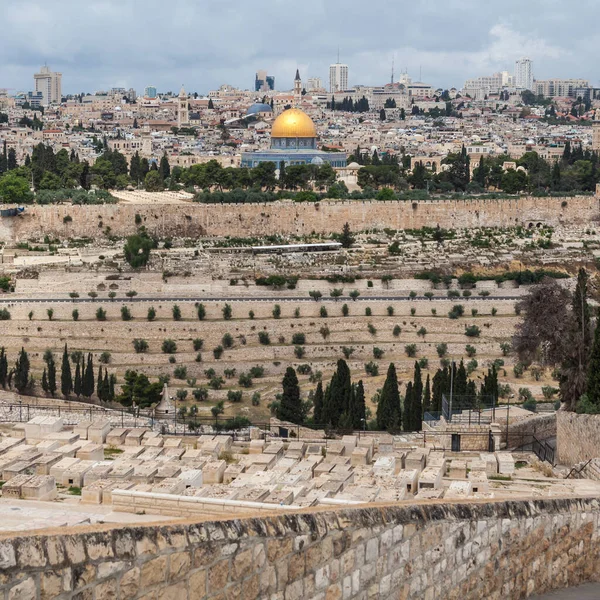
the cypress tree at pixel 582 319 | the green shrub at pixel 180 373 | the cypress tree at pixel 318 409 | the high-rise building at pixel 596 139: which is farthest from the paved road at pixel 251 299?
the high-rise building at pixel 596 139

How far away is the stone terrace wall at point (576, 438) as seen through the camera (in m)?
15.1

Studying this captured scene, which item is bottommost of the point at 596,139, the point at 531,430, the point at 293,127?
the point at 531,430

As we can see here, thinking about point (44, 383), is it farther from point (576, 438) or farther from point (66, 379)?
point (576, 438)

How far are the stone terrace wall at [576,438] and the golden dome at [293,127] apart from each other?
58.7 metres

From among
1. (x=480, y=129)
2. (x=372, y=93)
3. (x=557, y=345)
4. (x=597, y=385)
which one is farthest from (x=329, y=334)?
(x=372, y=93)

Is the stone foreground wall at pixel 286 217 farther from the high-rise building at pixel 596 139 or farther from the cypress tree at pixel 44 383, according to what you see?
the high-rise building at pixel 596 139

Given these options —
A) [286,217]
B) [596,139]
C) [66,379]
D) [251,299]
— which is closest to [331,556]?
[66,379]

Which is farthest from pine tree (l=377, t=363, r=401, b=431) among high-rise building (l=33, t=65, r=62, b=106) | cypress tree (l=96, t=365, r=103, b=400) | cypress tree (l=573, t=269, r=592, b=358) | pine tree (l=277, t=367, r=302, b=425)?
high-rise building (l=33, t=65, r=62, b=106)

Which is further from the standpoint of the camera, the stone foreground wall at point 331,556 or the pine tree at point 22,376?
the pine tree at point 22,376

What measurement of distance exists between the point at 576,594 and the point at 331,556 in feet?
8.78

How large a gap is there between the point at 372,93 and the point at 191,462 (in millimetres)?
164171

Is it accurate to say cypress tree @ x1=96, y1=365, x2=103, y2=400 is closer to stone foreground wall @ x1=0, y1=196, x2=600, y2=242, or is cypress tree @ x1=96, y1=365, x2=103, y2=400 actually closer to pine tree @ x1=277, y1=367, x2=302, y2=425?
pine tree @ x1=277, y1=367, x2=302, y2=425

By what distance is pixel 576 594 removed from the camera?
9.52 metres

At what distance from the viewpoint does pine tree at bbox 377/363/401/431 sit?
86.9ft
